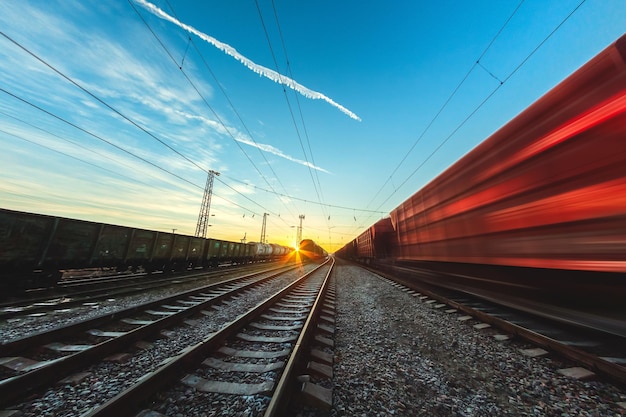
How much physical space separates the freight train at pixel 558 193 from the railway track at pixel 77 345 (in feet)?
19.0

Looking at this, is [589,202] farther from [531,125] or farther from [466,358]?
[466,358]

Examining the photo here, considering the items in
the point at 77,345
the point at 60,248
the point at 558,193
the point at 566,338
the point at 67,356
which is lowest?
the point at 77,345

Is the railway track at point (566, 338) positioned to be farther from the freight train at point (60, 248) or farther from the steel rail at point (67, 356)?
the freight train at point (60, 248)

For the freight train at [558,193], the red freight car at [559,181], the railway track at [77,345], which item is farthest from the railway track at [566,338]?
the railway track at [77,345]

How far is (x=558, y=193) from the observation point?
9.77 ft

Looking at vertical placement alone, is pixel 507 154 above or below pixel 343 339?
above

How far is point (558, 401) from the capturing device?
2234mm

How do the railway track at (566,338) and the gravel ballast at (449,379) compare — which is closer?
the gravel ballast at (449,379)

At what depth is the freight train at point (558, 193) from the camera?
2.47 metres

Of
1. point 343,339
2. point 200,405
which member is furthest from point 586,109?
point 200,405

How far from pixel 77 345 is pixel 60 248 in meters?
6.16

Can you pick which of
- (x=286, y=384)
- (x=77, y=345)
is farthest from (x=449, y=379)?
(x=77, y=345)

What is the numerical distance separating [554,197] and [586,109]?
1086 mm

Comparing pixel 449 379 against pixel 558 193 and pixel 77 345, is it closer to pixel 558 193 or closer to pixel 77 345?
pixel 558 193
